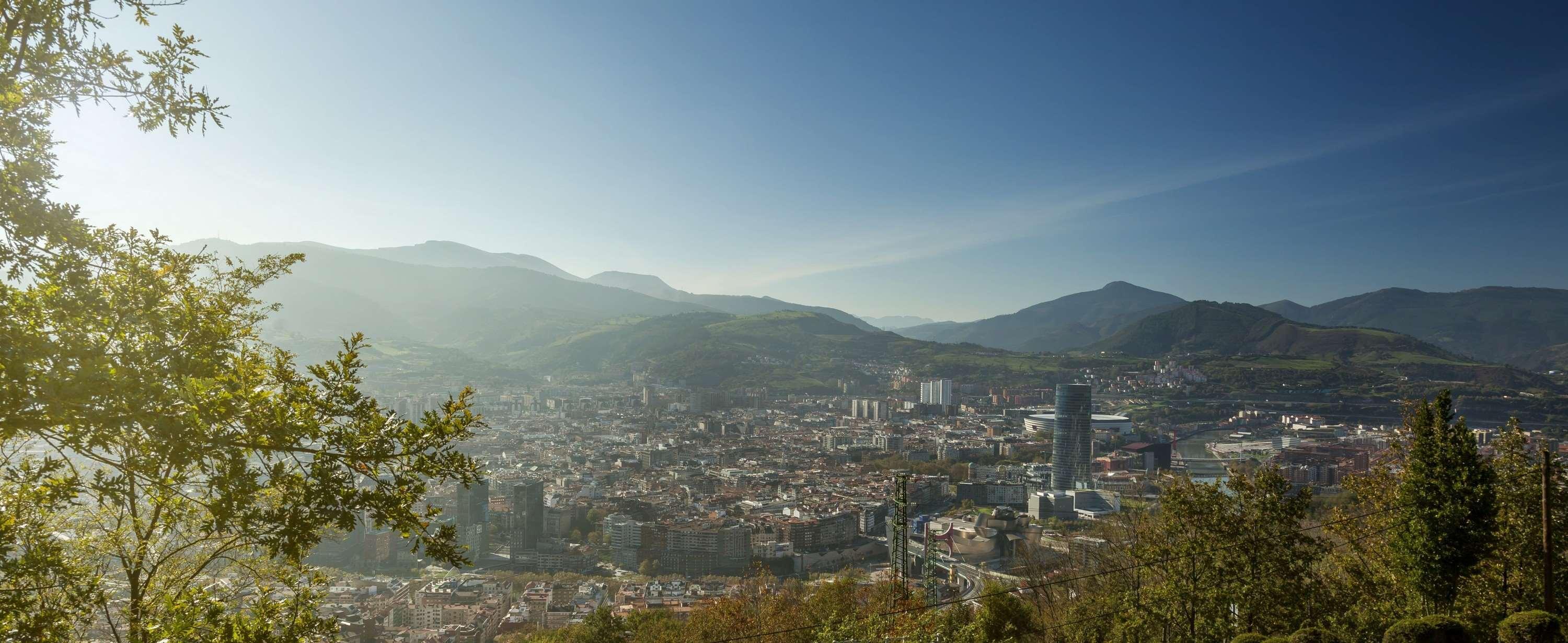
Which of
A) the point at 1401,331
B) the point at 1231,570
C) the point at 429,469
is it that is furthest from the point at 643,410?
the point at 1401,331

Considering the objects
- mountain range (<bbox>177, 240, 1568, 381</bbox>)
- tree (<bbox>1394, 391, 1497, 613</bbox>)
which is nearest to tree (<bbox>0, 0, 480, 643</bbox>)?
tree (<bbox>1394, 391, 1497, 613</bbox>)

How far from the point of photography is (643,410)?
68312 mm

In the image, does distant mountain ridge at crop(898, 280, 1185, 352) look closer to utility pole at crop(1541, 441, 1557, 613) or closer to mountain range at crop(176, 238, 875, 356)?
mountain range at crop(176, 238, 875, 356)

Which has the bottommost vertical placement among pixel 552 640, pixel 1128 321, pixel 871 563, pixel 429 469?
pixel 871 563

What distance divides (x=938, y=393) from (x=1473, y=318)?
80127 mm

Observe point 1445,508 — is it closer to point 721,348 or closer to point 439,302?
point 721,348

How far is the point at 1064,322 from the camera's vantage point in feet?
535

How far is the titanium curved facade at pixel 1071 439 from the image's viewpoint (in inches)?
1556

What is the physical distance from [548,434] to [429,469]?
5614 centimetres

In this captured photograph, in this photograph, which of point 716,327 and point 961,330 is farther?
point 961,330

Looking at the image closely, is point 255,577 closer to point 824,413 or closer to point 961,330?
point 824,413

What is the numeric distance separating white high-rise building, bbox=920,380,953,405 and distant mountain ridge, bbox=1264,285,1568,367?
5550 cm

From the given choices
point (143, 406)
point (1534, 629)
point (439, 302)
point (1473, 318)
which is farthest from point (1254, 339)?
point (439, 302)

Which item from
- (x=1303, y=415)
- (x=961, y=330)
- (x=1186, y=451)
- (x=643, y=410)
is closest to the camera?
(x=1186, y=451)
